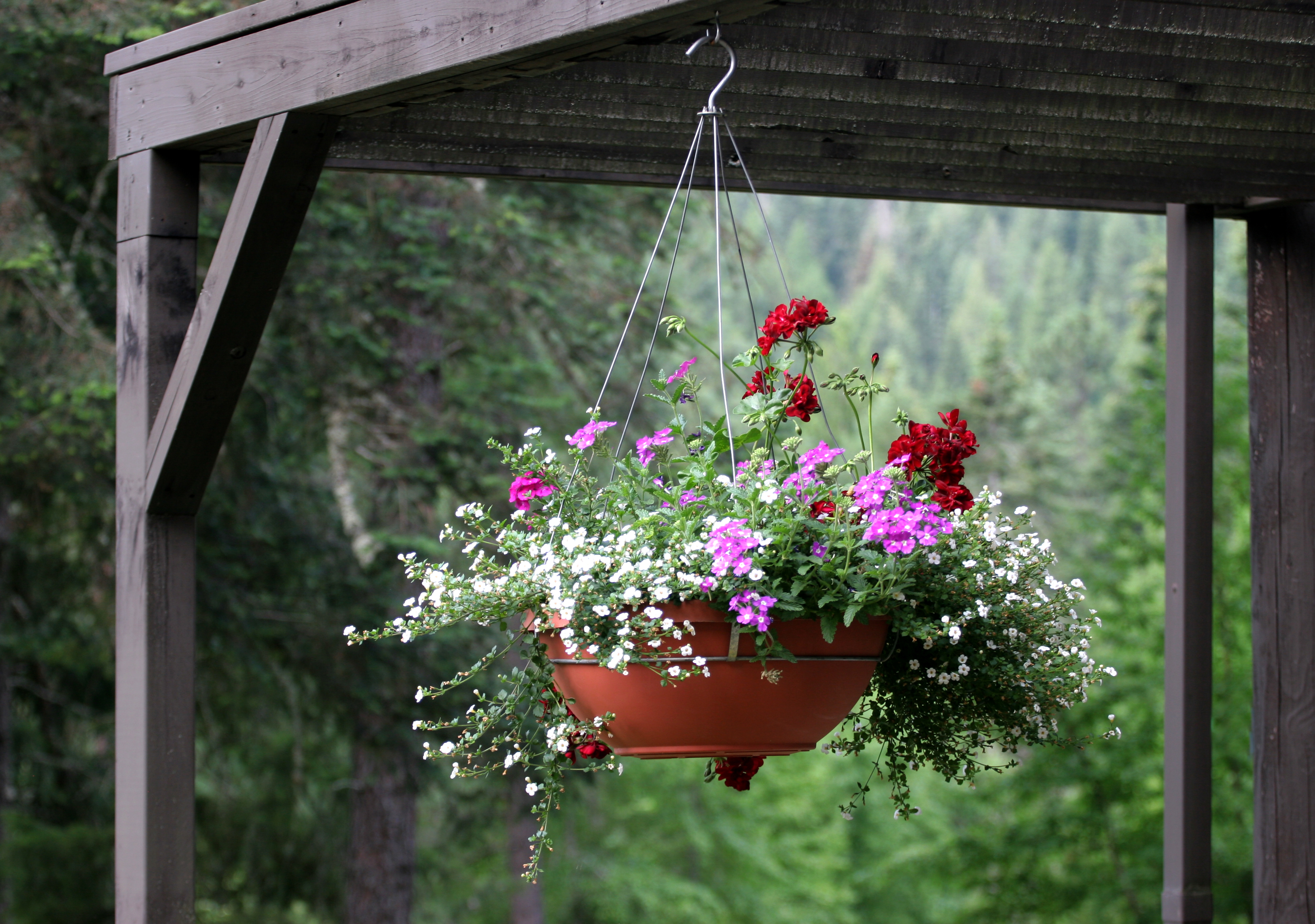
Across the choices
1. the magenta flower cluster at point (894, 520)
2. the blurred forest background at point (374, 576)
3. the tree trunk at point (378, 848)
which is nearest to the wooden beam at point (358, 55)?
the magenta flower cluster at point (894, 520)

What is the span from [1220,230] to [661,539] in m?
19.9

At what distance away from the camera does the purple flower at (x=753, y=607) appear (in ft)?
5.39

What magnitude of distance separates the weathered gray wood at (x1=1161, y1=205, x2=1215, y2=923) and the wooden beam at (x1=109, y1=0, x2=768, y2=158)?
168 cm

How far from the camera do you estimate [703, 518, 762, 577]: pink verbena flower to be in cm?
165

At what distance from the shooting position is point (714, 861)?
43.0 ft

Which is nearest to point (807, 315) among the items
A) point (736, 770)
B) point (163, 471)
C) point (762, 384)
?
point (762, 384)

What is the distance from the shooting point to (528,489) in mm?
1939

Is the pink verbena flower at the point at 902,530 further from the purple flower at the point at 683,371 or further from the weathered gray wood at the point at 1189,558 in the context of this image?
the weathered gray wood at the point at 1189,558

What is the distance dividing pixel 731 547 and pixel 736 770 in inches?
22.9

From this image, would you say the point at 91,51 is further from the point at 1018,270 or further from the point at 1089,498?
the point at 1018,270

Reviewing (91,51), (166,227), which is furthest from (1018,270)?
(166,227)

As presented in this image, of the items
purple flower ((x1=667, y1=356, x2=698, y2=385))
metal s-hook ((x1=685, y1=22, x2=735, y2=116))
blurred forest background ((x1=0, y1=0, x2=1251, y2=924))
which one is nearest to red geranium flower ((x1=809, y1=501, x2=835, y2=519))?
purple flower ((x1=667, y1=356, x2=698, y2=385))

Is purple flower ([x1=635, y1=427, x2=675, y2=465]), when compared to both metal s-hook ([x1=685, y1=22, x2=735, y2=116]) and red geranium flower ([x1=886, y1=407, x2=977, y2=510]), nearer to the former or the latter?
red geranium flower ([x1=886, y1=407, x2=977, y2=510])

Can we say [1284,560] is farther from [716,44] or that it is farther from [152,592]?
[152,592]
